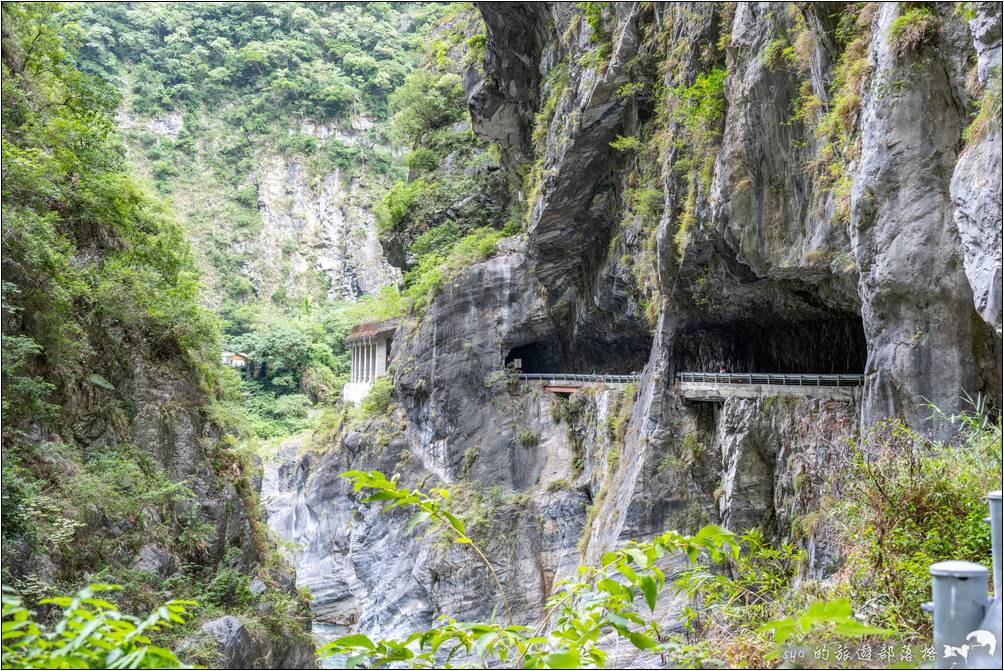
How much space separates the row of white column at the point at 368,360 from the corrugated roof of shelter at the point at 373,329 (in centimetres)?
45

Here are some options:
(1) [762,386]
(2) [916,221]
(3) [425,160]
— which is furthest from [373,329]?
(2) [916,221]

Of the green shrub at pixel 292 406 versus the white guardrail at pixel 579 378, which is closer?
the white guardrail at pixel 579 378

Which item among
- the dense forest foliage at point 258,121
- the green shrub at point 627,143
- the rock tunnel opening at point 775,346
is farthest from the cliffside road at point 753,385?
the dense forest foliage at point 258,121

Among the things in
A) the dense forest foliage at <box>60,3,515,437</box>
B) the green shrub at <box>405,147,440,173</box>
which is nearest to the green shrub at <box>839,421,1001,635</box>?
the green shrub at <box>405,147,440,173</box>

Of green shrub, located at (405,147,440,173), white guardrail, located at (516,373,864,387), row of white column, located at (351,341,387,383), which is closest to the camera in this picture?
white guardrail, located at (516,373,864,387)

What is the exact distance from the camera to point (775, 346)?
2031 centimetres

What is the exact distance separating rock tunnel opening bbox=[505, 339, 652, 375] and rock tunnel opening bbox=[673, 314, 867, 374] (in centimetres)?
402

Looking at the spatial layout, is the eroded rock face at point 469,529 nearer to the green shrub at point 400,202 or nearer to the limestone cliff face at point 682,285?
the limestone cliff face at point 682,285

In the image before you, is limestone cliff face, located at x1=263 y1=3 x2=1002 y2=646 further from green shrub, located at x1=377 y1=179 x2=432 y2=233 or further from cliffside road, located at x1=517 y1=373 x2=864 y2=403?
green shrub, located at x1=377 y1=179 x2=432 y2=233

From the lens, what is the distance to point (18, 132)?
13484mm

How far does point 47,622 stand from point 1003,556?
399 inches

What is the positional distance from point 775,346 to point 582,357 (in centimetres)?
943

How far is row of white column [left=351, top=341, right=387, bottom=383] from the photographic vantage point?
118 feet

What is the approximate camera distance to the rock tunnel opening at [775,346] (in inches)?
699
